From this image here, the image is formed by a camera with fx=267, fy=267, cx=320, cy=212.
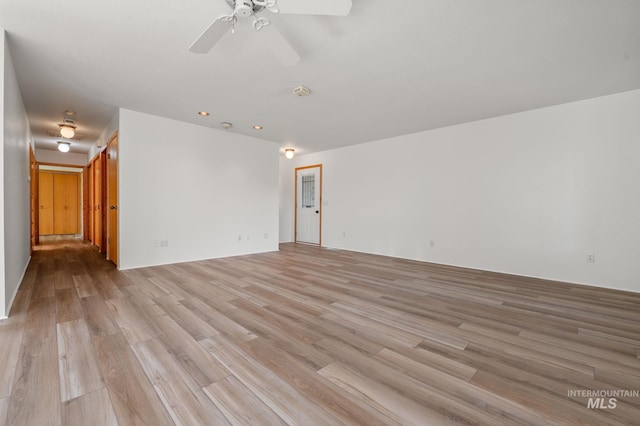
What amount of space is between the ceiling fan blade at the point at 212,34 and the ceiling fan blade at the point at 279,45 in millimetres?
286

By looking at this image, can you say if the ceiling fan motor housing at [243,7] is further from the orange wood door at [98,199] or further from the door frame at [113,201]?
the orange wood door at [98,199]

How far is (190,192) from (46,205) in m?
6.93

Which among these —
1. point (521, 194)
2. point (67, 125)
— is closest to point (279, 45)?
point (521, 194)

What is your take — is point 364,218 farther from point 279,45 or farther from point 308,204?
point 279,45

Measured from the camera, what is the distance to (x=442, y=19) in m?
2.12

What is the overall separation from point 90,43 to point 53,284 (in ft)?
9.54

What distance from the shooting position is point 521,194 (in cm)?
417

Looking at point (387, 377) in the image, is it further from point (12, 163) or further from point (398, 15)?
point (12, 163)

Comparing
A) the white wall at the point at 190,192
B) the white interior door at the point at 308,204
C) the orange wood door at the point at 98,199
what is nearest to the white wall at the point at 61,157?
the orange wood door at the point at 98,199

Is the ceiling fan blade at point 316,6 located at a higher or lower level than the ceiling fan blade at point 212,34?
lower

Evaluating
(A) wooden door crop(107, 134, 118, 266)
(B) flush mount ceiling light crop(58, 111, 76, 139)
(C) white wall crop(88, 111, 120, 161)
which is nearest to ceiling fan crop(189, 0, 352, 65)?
(C) white wall crop(88, 111, 120, 161)

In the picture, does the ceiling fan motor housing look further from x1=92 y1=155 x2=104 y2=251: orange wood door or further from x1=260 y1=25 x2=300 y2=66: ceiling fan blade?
x1=92 y1=155 x2=104 y2=251: orange wood door

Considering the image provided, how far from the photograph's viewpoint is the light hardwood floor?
1.32 meters

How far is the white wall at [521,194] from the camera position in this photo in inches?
137
